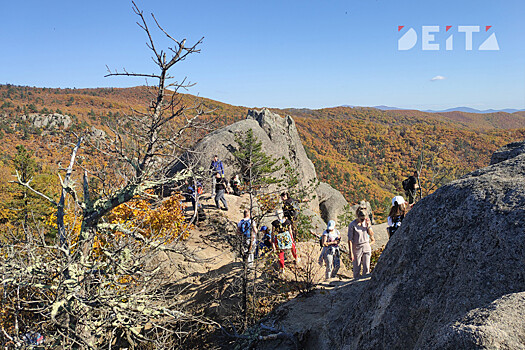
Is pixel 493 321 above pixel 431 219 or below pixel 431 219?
below

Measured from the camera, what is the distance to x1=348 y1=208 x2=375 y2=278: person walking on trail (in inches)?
289

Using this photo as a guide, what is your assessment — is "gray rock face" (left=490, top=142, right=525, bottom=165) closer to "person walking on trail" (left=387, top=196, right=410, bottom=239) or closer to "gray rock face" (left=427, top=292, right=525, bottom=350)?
"person walking on trail" (left=387, top=196, right=410, bottom=239)

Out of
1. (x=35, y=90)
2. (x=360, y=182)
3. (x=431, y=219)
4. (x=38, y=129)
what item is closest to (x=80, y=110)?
(x=38, y=129)

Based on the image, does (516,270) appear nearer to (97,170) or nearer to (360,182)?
(97,170)

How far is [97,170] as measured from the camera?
22.0 feet

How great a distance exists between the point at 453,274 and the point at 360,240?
13.5ft

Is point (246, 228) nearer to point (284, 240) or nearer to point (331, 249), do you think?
point (284, 240)

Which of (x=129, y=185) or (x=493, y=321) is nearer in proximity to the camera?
(x=493, y=321)

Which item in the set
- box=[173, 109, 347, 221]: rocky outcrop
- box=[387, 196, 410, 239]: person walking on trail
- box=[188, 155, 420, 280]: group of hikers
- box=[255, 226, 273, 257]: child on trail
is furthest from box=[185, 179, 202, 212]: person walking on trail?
box=[173, 109, 347, 221]: rocky outcrop

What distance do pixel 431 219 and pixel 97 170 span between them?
246 inches

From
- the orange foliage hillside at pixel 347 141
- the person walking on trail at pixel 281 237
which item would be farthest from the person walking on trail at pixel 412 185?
the orange foliage hillside at pixel 347 141

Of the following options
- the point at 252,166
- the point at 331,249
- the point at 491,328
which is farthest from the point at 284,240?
the point at 491,328

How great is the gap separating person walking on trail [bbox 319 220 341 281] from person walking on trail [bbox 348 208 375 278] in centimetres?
45

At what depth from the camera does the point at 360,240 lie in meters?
7.43
